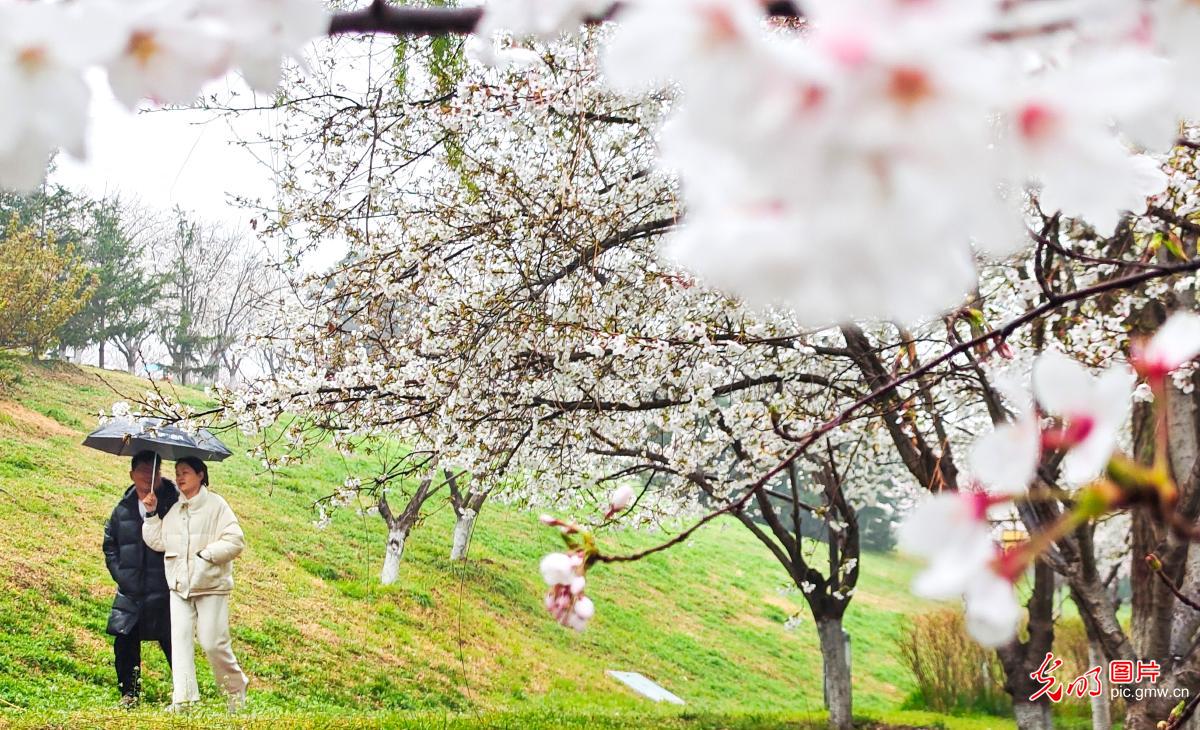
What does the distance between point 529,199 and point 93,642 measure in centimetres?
594

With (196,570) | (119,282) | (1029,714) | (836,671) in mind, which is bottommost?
(836,671)

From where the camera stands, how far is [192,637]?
5.39 meters

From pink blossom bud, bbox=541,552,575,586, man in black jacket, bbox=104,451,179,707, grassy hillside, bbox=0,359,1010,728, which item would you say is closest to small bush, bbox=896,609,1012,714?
grassy hillside, bbox=0,359,1010,728

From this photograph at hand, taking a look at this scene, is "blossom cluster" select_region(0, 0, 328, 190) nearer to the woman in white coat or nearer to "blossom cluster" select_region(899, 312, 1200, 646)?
"blossom cluster" select_region(899, 312, 1200, 646)

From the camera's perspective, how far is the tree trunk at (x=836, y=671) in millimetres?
6355

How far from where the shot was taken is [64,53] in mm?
367

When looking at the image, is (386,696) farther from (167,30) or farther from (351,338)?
(167,30)

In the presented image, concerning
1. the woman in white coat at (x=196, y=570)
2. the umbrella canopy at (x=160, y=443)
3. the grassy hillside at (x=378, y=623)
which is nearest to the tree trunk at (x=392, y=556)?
the grassy hillside at (x=378, y=623)

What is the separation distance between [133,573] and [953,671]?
8.91 meters

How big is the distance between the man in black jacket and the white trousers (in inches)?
11.3

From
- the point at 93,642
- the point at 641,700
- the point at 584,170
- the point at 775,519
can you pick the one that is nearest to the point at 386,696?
the point at 93,642

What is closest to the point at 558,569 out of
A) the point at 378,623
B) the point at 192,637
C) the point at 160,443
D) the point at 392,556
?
the point at 192,637

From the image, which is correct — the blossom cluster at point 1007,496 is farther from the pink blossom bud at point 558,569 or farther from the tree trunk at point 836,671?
the tree trunk at point 836,671

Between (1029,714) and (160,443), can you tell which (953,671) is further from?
(160,443)
